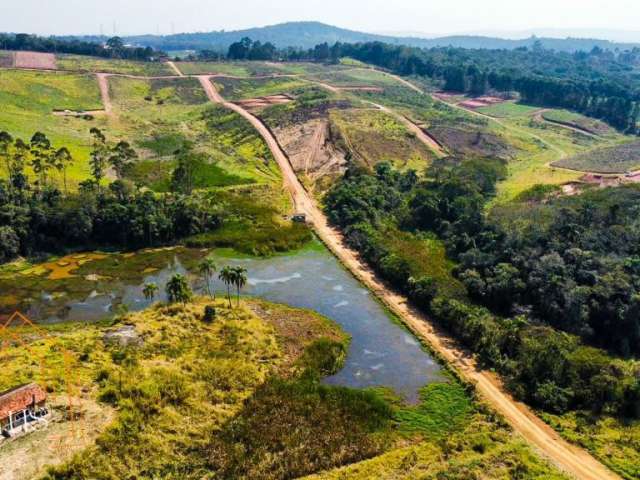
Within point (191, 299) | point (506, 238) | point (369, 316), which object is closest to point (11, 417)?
point (191, 299)

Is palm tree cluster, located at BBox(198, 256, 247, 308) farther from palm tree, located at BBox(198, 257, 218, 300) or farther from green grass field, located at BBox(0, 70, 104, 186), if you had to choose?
green grass field, located at BBox(0, 70, 104, 186)

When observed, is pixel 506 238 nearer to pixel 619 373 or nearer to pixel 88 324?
pixel 619 373

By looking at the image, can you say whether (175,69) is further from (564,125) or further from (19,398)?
(19,398)

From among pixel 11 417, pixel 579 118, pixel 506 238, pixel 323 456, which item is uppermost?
pixel 579 118

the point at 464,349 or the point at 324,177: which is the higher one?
the point at 324,177

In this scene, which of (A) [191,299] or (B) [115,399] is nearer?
(B) [115,399]

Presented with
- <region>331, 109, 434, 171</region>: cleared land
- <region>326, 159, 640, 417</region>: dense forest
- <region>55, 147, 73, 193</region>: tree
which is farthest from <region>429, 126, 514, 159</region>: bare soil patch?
<region>55, 147, 73, 193</region>: tree
